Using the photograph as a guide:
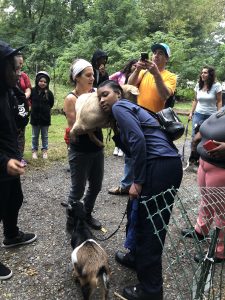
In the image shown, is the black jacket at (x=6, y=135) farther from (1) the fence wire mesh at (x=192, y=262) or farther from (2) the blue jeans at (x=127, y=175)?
(2) the blue jeans at (x=127, y=175)

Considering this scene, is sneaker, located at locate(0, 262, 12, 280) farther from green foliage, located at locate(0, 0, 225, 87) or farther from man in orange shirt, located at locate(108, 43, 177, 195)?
green foliage, located at locate(0, 0, 225, 87)

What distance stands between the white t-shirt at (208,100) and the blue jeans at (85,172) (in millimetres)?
3598

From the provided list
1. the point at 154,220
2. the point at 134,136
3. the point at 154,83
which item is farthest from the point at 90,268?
the point at 154,83

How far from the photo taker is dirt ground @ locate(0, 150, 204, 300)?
286 cm

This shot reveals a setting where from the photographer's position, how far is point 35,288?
2.87 metres

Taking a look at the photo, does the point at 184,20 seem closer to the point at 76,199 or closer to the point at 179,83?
the point at 179,83

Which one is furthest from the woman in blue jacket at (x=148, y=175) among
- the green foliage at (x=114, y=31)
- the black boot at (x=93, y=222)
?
the green foliage at (x=114, y=31)

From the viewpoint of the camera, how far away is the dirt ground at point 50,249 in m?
2.86

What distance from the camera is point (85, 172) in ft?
11.4

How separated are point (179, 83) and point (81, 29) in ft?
24.9

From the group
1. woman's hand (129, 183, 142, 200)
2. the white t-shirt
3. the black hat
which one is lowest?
woman's hand (129, 183, 142, 200)

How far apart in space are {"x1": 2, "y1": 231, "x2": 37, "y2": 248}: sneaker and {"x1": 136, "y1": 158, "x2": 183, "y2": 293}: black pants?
1461mm

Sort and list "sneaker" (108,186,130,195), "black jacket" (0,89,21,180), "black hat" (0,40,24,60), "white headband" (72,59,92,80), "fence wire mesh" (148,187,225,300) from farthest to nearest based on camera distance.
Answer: "sneaker" (108,186,130,195)
"white headband" (72,59,92,80)
"black jacket" (0,89,21,180)
"black hat" (0,40,24,60)
"fence wire mesh" (148,187,225,300)

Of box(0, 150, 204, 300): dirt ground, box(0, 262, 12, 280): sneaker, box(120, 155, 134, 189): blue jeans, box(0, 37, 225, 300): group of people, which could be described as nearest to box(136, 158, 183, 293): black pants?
box(0, 37, 225, 300): group of people
